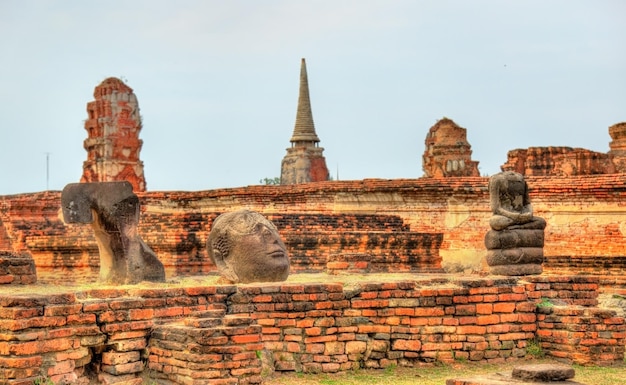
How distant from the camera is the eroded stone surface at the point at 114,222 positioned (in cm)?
969

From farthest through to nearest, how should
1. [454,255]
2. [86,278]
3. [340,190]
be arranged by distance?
[340,190], [454,255], [86,278]

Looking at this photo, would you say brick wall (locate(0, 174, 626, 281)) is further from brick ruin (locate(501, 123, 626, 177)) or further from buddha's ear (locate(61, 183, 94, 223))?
brick ruin (locate(501, 123, 626, 177))

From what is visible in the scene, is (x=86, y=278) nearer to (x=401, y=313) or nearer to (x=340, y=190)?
(x=340, y=190)

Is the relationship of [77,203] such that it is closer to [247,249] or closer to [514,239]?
[247,249]

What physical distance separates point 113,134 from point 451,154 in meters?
9.04

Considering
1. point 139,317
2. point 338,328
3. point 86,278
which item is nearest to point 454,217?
point 86,278

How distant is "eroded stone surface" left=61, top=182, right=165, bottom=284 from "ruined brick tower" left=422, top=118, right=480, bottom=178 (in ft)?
62.6

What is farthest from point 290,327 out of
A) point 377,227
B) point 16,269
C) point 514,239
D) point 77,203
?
point 377,227

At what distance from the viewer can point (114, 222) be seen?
9.81 metres

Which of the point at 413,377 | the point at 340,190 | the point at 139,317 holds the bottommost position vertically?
the point at 413,377

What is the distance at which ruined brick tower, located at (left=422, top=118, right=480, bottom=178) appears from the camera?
28.7 metres

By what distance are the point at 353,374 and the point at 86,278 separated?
22.1ft

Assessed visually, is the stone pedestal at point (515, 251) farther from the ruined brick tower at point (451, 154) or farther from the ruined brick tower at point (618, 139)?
the ruined brick tower at point (451, 154)

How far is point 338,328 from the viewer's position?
9.04 meters
